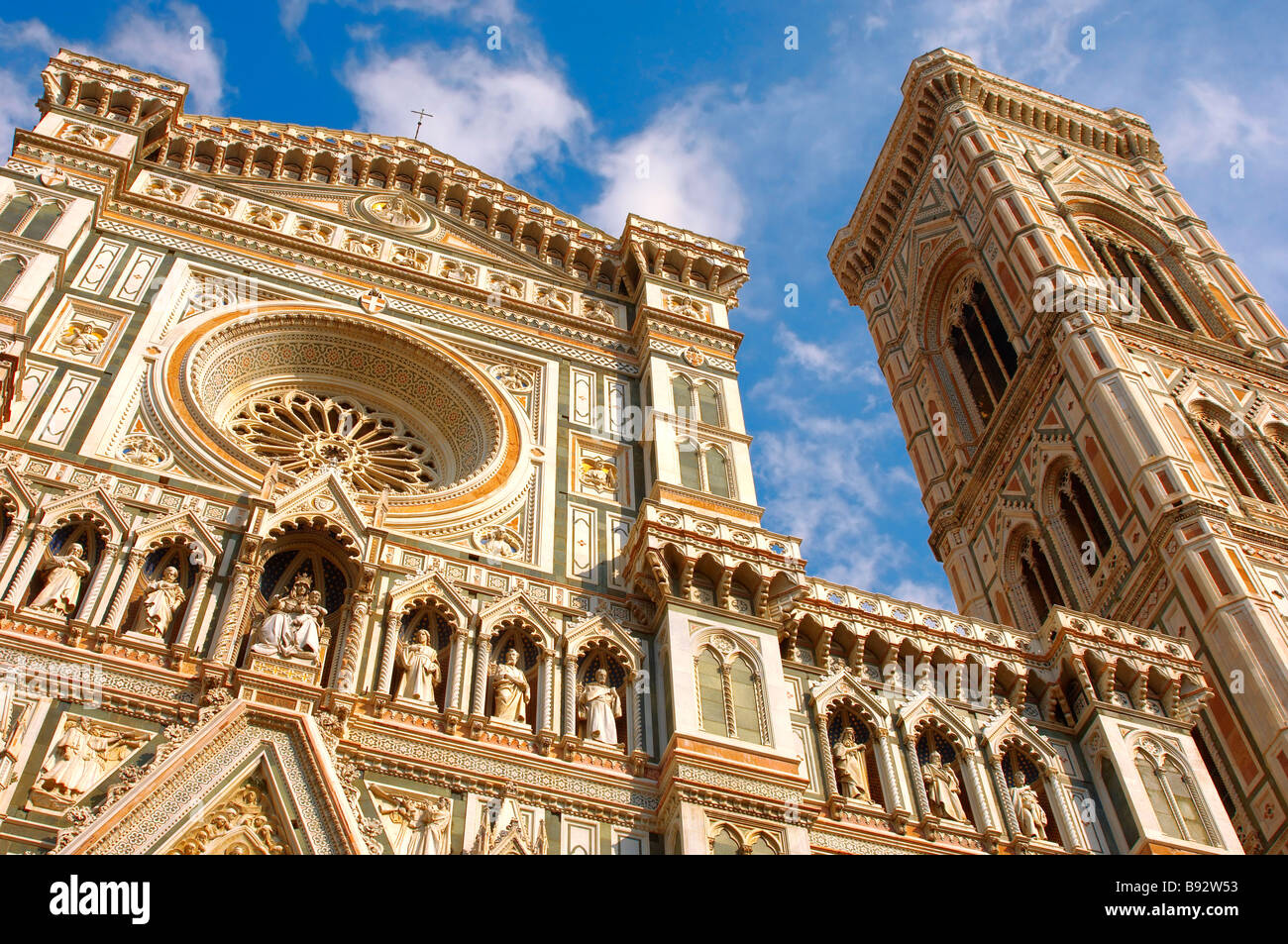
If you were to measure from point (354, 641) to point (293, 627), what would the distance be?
0.55 metres

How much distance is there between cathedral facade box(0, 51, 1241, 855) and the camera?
445 inches

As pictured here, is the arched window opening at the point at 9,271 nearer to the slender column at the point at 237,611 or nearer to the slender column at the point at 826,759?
the slender column at the point at 237,611

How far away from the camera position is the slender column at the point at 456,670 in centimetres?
1234

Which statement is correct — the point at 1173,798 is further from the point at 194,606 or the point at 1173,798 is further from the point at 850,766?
the point at 194,606

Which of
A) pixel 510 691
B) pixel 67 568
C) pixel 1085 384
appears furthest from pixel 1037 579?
pixel 67 568

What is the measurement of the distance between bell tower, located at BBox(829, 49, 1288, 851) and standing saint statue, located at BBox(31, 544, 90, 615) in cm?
1024

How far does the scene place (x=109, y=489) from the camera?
12969 millimetres

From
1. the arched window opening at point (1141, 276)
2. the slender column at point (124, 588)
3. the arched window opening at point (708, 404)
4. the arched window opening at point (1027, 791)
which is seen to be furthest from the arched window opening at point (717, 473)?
the arched window opening at point (1141, 276)

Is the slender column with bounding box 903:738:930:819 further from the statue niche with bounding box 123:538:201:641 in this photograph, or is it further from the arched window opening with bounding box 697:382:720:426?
the statue niche with bounding box 123:538:201:641

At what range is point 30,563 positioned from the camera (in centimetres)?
1186

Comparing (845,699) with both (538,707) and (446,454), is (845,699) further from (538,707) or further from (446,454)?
(446,454)
